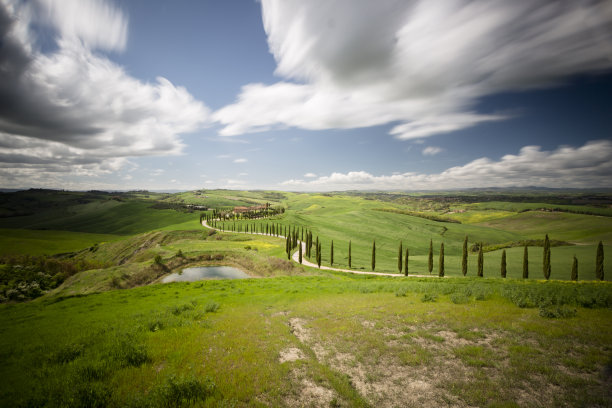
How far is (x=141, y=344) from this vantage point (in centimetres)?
1162

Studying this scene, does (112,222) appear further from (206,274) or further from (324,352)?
(324,352)

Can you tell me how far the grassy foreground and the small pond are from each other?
38671 mm

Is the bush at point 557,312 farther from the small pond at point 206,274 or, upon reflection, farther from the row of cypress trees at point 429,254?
the small pond at point 206,274

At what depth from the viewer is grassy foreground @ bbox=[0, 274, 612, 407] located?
7.84 metres

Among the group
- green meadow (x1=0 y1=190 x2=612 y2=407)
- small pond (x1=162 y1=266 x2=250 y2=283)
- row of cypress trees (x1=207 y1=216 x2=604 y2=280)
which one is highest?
green meadow (x1=0 y1=190 x2=612 y2=407)

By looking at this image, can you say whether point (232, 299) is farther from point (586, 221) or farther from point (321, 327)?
point (586, 221)

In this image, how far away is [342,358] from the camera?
11.6 m

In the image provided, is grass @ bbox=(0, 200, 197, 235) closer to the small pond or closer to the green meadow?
the small pond

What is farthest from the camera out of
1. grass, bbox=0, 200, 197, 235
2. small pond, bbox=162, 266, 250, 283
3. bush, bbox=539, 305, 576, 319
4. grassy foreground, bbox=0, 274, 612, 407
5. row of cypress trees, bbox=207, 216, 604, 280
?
Result: grass, bbox=0, 200, 197, 235

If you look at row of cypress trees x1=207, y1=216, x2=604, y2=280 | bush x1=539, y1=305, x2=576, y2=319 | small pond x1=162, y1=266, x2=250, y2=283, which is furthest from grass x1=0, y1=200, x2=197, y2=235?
bush x1=539, y1=305, x2=576, y2=319

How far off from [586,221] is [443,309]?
603 ft

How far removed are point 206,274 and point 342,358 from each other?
188ft

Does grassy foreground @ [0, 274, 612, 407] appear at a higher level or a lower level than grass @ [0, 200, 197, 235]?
higher

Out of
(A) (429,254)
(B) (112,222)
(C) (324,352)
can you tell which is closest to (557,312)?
(C) (324,352)
